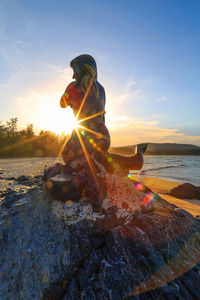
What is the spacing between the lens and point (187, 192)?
7.03 metres

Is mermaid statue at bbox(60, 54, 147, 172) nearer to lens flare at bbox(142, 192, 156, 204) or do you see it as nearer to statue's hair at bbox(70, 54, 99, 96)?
statue's hair at bbox(70, 54, 99, 96)

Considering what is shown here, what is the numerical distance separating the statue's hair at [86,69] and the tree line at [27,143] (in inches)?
705

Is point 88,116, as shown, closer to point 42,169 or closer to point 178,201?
point 178,201

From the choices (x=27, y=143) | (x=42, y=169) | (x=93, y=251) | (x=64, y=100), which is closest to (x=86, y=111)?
(x=64, y=100)

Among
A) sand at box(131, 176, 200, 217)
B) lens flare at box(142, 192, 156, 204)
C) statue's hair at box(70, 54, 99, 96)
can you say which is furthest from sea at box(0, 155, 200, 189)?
sand at box(131, 176, 200, 217)

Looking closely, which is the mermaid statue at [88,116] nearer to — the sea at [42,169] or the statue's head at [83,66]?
the statue's head at [83,66]

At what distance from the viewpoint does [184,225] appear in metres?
1.96

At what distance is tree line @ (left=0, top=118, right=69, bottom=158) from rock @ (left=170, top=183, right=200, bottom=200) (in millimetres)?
17314

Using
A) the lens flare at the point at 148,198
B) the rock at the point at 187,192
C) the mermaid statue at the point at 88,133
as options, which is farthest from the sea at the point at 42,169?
the rock at the point at 187,192

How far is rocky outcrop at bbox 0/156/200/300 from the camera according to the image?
1250mm

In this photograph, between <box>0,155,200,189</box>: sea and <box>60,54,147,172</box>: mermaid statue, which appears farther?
<box>0,155,200,189</box>: sea

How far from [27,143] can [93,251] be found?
74.6 feet

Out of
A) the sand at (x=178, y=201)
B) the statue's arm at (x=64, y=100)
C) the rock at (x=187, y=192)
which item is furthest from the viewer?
the rock at (x=187, y=192)

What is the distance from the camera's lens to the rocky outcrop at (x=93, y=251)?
1250mm
